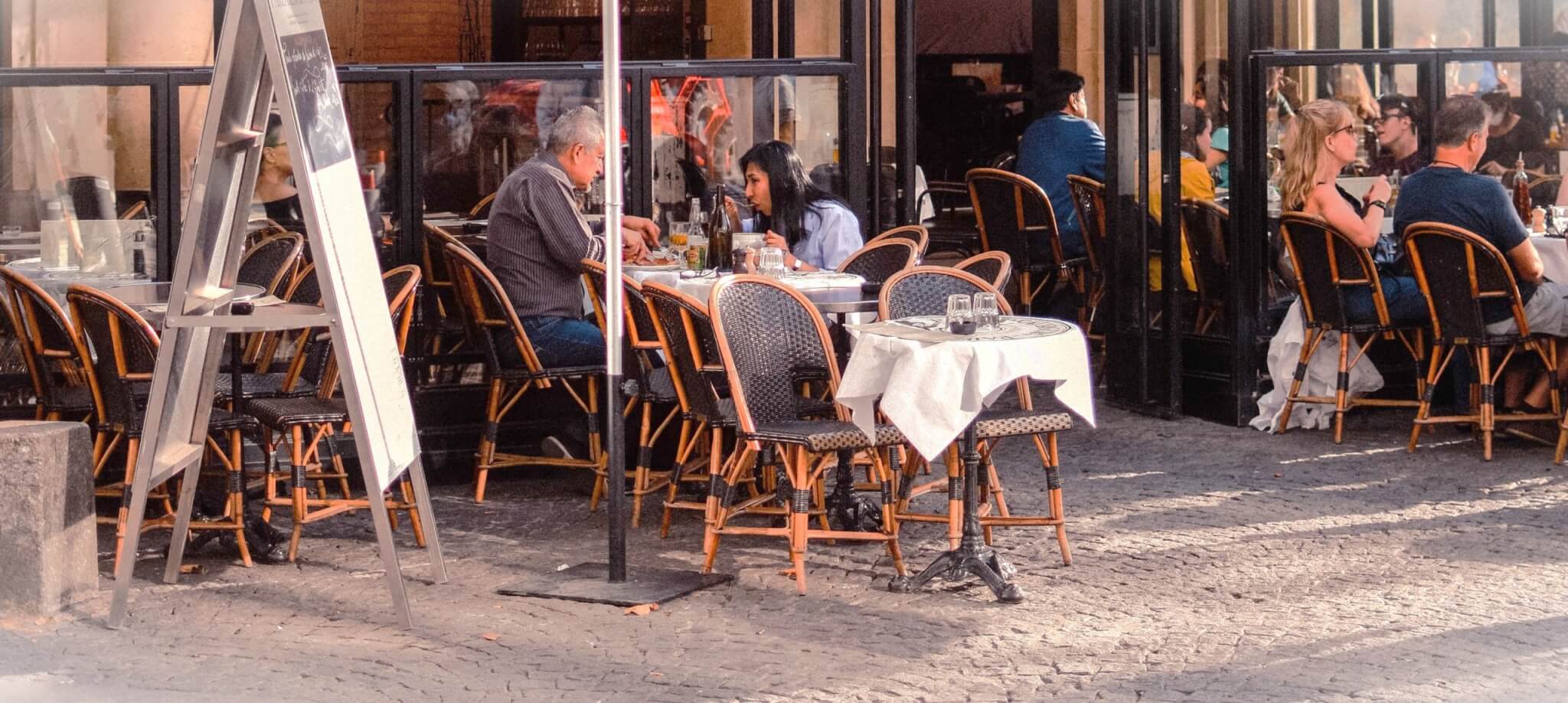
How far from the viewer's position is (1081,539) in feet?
20.6

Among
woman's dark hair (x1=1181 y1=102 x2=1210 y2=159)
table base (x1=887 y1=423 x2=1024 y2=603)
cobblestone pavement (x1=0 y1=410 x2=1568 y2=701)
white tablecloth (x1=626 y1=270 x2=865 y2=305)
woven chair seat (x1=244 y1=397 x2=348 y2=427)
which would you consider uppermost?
woman's dark hair (x1=1181 y1=102 x2=1210 y2=159)

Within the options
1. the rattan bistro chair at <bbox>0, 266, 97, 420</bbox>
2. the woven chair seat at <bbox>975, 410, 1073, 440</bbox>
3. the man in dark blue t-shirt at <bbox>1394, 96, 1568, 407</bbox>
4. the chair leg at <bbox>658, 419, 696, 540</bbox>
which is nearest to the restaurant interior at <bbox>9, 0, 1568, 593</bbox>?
the rattan bistro chair at <bbox>0, 266, 97, 420</bbox>

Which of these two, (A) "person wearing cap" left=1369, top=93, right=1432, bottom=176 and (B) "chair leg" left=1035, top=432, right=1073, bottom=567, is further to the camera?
(A) "person wearing cap" left=1369, top=93, right=1432, bottom=176

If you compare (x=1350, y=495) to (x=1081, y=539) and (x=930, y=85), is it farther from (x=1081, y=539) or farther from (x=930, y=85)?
(x=930, y=85)

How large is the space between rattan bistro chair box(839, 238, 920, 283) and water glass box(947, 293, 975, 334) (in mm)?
1842

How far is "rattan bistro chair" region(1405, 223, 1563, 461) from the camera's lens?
768 centimetres

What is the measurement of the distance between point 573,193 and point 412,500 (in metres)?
1.74

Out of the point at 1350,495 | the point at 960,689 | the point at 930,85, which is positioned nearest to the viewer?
the point at 960,689

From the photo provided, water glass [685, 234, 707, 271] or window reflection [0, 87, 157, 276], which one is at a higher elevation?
window reflection [0, 87, 157, 276]

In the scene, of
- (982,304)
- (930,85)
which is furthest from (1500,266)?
(930,85)

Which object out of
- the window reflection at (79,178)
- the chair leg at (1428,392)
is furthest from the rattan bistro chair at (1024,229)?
the window reflection at (79,178)

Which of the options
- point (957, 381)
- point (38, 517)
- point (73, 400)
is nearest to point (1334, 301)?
point (957, 381)

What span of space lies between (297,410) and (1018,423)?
2248 mm

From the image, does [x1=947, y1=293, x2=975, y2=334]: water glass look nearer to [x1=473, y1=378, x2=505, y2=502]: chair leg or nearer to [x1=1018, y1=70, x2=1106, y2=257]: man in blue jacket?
[x1=473, y1=378, x2=505, y2=502]: chair leg
